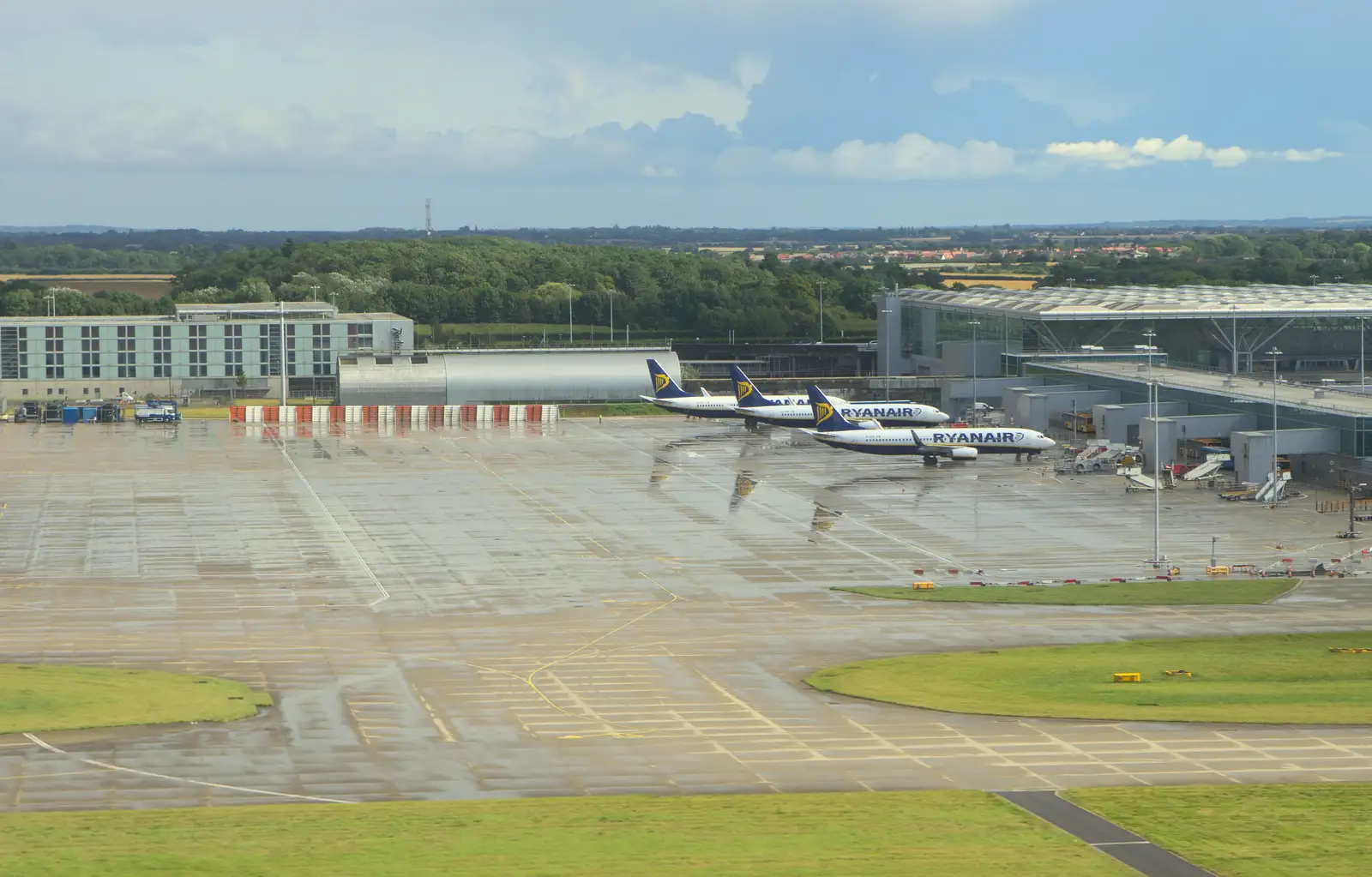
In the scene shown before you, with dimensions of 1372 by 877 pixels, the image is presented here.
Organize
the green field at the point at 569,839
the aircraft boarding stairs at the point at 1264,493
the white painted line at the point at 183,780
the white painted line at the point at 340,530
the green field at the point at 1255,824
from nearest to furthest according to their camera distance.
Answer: the green field at the point at 569,839
the green field at the point at 1255,824
the white painted line at the point at 183,780
the white painted line at the point at 340,530
the aircraft boarding stairs at the point at 1264,493

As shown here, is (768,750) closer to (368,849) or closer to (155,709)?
(368,849)

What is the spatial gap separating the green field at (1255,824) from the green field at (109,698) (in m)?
33.2

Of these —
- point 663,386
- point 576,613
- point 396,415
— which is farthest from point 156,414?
point 576,613

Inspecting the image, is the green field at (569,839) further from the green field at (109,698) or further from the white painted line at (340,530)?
the white painted line at (340,530)

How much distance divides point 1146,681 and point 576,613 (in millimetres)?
29246

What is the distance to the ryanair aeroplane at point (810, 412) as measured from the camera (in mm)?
177000

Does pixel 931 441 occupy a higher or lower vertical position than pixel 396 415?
higher

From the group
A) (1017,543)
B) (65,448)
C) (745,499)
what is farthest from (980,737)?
(65,448)

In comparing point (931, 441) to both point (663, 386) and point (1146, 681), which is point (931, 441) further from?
point (1146, 681)

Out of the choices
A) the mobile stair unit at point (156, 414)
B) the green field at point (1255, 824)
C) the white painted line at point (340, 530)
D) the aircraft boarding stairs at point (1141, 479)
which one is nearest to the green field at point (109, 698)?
the white painted line at point (340, 530)

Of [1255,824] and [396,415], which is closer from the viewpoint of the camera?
[1255,824]

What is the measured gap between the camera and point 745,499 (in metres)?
133

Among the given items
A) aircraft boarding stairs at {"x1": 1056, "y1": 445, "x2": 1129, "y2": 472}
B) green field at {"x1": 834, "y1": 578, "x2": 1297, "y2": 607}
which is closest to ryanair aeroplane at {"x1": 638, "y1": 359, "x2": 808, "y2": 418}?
aircraft boarding stairs at {"x1": 1056, "y1": 445, "x2": 1129, "y2": 472}

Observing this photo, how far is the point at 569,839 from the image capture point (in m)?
54.1
